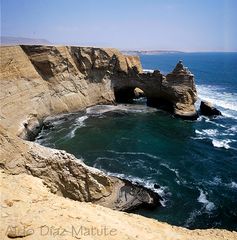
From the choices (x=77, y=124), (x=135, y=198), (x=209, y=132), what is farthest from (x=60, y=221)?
(x=209, y=132)

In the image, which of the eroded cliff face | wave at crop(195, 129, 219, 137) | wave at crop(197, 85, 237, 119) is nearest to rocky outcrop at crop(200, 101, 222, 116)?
wave at crop(197, 85, 237, 119)

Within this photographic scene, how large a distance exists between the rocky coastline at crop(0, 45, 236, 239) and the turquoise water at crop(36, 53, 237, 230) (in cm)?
235

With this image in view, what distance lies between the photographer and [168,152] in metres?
37.8

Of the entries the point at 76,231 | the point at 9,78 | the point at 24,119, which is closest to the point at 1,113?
the point at 24,119

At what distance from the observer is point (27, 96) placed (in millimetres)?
45219

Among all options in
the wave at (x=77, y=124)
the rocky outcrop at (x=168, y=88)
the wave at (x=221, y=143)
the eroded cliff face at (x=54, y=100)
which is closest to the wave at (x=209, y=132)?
the wave at (x=221, y=143)

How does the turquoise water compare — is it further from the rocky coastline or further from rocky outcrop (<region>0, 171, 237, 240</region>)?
rocky outcrop (<region>0, 171, 237, 240</region>)

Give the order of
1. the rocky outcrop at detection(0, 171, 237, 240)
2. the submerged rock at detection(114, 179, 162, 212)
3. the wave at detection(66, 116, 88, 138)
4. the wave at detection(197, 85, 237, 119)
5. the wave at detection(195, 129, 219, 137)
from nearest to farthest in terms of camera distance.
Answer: the rocky outcrop at detection(0, 171, 237, 240), the submerged rock at detection(114, 179, 162, 212), the wave at detection(66, 116, 88, 138), the wave at detection(195, 129, 219, 137), the wave at detection(197, 85, 237, 119)

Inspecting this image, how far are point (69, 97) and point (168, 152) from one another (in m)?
21.8

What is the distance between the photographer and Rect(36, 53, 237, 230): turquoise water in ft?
87.1

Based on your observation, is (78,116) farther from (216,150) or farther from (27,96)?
(216,150)

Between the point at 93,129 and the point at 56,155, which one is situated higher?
the point at 56,155

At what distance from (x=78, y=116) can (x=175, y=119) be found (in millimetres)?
15779

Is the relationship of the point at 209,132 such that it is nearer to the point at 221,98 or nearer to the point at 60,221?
the point at 221,98
